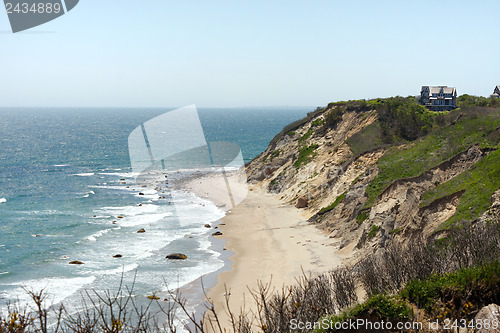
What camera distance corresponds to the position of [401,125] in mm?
51750

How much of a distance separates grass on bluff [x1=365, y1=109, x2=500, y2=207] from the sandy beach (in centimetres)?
601

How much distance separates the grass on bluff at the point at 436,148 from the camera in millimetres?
34031

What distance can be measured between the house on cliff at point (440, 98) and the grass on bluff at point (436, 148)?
76.6 feet

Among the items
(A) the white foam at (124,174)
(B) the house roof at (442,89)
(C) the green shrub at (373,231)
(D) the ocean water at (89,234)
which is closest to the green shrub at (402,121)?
(B) the house roof at (442,89)

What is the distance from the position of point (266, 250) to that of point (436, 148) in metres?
16.2

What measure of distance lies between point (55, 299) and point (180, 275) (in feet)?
25.5

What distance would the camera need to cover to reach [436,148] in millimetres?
37719

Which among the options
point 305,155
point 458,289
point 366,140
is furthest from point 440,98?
point 458,289

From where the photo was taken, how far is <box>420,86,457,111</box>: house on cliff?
62916mm

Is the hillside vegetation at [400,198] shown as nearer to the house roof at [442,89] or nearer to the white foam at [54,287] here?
the house roof at [442,89]

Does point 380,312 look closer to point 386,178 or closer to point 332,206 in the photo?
point 386,178

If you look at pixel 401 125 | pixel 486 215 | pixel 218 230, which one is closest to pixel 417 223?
pixel 486 215

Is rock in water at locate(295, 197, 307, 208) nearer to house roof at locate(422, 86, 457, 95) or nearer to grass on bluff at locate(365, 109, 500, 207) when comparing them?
grass on bluff at locate(365, 109, 500, 207)
